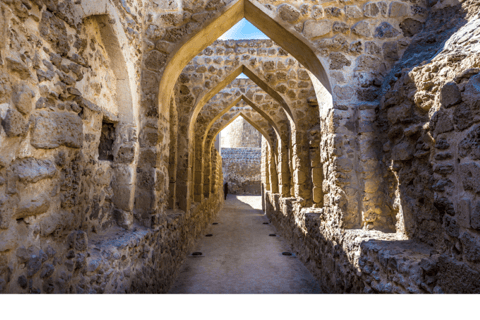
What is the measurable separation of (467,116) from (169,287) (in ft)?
12.0

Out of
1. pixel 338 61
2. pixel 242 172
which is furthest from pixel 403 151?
pixel 242 172

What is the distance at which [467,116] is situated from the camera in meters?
1.53

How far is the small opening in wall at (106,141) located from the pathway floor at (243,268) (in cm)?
199

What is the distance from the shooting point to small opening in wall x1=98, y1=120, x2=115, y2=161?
2.89 m

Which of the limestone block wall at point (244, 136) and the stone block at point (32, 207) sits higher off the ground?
the limestone block wall at point (244, 136)

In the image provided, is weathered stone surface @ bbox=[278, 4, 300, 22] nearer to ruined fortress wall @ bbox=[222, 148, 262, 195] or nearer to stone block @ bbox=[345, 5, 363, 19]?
stone block @ bbox=[345, 5, 363, 19]

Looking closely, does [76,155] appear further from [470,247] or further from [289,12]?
[289,12]

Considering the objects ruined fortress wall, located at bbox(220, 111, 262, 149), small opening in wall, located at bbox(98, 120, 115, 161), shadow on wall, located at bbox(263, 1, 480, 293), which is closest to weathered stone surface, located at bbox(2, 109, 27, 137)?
small opening in wall, located at bbox(98, 120, 115, 161)

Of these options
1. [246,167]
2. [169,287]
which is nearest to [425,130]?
[169,287]

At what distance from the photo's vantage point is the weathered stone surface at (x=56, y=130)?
1.50m

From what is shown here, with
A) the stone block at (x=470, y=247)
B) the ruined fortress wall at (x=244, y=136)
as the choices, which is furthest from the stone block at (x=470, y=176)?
the ruined fortress wall at (x=244, y=136)

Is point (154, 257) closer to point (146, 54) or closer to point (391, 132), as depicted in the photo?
point (146, 54)

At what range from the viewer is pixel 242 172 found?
Answer: 18.6 meters

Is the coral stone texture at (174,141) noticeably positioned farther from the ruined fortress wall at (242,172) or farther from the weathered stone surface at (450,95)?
the ruined fortress wall at (242,172)
